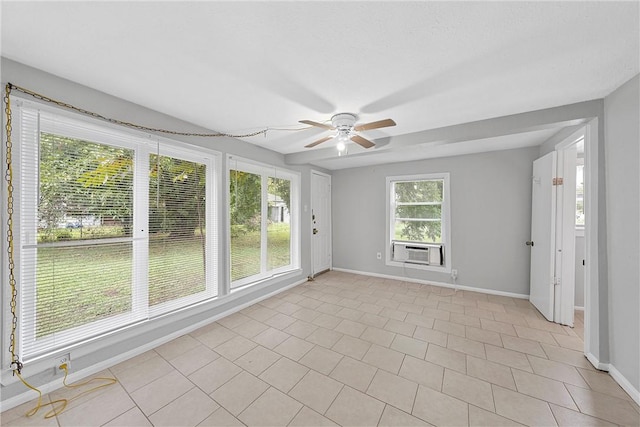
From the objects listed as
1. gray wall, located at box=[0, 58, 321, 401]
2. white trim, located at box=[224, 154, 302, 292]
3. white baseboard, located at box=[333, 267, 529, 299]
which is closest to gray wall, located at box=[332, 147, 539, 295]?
white baseboard, located at box=[333, 267, 529, 299]

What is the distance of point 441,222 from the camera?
13.6 ft

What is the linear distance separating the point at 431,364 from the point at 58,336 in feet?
9.96

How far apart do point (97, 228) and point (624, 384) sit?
4.37m

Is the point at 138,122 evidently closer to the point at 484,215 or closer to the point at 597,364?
the point at 597,364

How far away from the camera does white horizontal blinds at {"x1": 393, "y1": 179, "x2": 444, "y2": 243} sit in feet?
13.7

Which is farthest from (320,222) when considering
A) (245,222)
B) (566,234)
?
(566,234)

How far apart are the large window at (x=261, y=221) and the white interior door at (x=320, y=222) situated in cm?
52

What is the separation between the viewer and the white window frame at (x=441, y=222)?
4.02m

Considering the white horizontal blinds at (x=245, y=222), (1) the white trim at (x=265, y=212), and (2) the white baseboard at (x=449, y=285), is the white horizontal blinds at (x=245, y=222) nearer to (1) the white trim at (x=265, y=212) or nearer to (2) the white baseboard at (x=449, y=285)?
(1) the white trim at (x=265, y=212)

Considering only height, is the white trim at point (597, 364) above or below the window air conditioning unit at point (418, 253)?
below

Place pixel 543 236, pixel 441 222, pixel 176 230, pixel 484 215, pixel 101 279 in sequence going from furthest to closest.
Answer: pixel 441 222 → pixel 484 215 → pixel 543 236 → pixel 176 230 → pixel 101 279

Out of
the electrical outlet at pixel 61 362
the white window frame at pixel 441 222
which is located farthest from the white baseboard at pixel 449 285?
the electrical outlet at pixel 61 362

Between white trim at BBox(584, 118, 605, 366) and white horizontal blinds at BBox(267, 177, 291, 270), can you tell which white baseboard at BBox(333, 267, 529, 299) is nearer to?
white trim at BBox(584, 118, 605, 366)

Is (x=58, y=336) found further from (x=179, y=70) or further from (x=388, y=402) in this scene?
(x=388, y=402)
